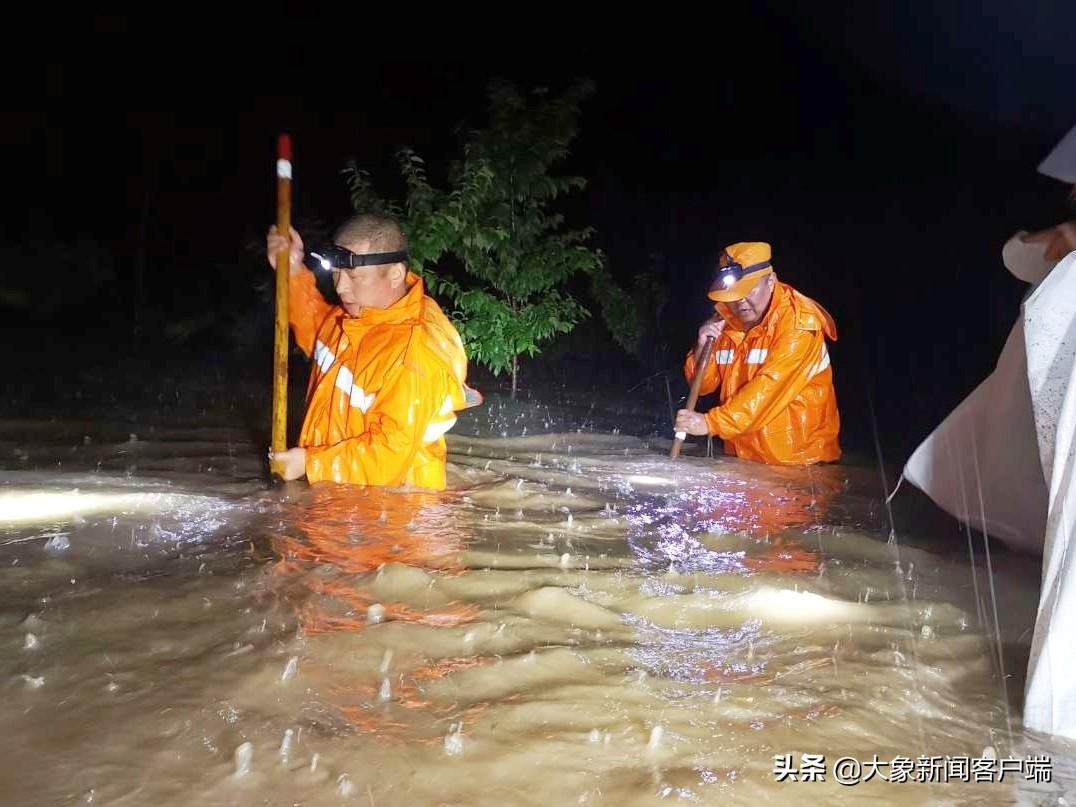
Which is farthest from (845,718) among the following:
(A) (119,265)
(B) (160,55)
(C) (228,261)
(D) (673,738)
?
(A) (119,265)

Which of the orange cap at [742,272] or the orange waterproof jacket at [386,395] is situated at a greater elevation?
the orange cap at [742,272]

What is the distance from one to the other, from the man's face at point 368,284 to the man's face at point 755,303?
3.08m

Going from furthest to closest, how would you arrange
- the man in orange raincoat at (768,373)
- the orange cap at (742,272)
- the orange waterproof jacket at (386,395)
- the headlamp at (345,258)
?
the orange cap at (742,272), the man in orange raincoat at (768,373), the headlamp at (345,258), the orange waterproof jacket at (386,395)

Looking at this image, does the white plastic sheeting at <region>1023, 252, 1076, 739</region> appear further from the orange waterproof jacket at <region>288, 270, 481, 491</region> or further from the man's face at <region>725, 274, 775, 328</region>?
the man's face at <region>725, 274, 775, 328</region>

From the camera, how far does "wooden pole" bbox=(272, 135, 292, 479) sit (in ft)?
15.5

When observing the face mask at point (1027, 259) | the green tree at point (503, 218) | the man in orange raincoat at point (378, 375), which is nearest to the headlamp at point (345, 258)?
the man in orange raincoat at point (378, 375)

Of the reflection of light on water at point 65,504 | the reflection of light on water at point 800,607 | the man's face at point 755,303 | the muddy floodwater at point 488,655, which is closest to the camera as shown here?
the muddy floodwater at point 488,655

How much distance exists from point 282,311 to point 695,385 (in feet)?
11.4

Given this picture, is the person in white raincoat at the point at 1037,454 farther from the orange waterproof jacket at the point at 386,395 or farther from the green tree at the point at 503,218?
the green tree at the point at 503,218

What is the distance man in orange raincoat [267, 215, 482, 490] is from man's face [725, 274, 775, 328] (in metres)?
2.83

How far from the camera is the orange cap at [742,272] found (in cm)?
674

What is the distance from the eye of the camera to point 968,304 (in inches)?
550

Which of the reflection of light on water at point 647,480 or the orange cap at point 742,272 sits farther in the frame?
the orange cap at point 742,272

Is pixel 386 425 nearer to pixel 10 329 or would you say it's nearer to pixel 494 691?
pixel 494 691
